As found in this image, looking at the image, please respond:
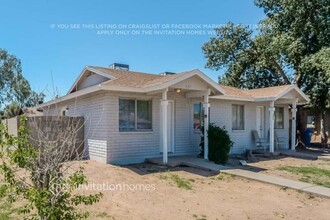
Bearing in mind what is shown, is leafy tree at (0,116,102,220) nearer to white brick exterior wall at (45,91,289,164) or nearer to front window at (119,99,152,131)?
white brick exterior wall at (45,91,289,164)

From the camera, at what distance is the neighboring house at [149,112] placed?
10430 mm

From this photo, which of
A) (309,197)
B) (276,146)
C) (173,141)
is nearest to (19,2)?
(173,141)

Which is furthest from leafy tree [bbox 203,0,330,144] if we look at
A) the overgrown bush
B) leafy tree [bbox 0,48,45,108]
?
leafy tree [bbox 0,48,45,108]

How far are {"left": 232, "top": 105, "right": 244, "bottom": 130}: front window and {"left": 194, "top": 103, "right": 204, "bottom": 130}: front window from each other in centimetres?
247

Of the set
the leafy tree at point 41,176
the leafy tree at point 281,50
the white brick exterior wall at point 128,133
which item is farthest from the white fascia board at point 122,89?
the leafy tree at point 281,50

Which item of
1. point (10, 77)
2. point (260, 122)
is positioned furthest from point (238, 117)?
point (10, 77)

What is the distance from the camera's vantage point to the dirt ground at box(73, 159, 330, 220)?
5777mm

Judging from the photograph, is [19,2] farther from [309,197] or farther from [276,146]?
[276,146]

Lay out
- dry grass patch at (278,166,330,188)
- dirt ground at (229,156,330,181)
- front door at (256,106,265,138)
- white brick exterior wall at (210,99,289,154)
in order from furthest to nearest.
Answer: front door at (256,106,265,138) → white brick exterior wall at (210,99,289,154) → dirt ground at (229,156,330,181) → dry grass patch at (278,166,330,188)

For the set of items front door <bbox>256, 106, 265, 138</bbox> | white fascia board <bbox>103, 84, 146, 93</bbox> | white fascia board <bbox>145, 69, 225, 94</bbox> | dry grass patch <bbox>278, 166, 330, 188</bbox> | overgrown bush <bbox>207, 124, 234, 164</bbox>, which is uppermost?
white fascia board <bbox>145, 69, 225, 94</bbox>

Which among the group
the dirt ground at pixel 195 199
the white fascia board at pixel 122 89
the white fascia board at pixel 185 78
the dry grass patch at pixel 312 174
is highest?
the white fascia board at pixel 185 78

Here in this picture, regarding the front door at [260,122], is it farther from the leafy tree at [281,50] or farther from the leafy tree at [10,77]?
the leafy tree at [10,77]

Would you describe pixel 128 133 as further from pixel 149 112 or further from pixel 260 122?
pixel 260 122

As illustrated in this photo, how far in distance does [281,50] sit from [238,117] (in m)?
7.10
